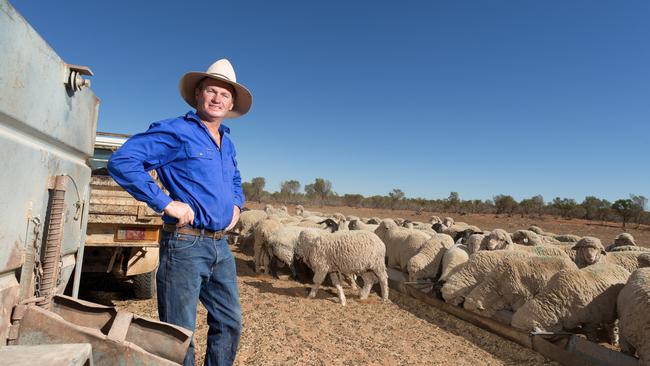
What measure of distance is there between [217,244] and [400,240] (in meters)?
9.24

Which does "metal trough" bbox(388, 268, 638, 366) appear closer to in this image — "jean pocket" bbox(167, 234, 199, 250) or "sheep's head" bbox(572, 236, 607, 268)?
"sheep's head" bbox(572, 236, 607, 268)

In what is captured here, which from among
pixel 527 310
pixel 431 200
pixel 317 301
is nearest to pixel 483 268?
pixel 527 310

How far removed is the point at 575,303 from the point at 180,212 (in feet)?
18.5

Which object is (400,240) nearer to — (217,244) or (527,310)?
(527,310)

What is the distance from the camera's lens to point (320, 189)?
70750mm

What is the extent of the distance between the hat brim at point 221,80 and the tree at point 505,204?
5730cm

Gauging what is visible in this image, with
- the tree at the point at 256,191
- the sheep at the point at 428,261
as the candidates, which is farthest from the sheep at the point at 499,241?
the tree at the point at 256,191

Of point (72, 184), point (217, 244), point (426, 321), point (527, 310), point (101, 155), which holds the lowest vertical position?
point (426, 321)

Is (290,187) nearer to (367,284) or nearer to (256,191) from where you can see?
(256,191)

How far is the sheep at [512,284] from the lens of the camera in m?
6.15

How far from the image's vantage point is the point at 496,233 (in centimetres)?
830

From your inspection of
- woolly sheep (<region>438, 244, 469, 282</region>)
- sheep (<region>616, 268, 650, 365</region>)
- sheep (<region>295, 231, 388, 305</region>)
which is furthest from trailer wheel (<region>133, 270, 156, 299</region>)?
sheep (<region>616, 268, 650, 365</region>)

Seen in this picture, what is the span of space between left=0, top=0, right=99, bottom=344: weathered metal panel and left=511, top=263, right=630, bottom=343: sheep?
5874mm

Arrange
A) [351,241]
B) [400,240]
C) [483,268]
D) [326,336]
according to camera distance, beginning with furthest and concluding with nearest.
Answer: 1. [400,240]
2. [351,241]
3. [483,268]
4. [326,336]
